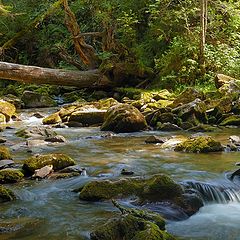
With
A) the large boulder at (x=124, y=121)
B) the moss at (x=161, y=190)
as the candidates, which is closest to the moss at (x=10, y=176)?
the moss at (x=161, y=190)

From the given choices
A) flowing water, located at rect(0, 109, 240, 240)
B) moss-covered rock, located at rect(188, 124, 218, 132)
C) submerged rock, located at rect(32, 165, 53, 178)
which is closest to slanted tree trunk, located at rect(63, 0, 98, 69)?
moss-covered rock, located at rect(188, 124, 218, 132)

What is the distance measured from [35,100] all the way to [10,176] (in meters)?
11.1

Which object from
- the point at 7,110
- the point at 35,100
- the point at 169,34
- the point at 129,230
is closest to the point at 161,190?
the point at 129,230

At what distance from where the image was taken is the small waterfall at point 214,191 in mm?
5906

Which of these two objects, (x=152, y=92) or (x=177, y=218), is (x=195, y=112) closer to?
(x=152, y=92)

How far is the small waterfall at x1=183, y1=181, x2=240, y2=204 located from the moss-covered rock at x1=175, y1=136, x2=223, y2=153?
2147 millimetres

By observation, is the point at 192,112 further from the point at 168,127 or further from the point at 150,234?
the point at 150,234

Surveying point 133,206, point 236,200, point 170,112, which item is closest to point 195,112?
point 170,112

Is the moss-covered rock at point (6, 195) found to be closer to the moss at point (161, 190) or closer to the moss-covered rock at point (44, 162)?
the moss-covered rock at point (44, 162)

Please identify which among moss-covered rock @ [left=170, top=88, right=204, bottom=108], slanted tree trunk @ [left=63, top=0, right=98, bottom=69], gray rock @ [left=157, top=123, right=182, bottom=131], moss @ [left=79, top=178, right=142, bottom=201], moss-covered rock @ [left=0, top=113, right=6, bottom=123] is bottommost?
moss-covered rock @ [left=0, top=113, right=6, bottom=123]

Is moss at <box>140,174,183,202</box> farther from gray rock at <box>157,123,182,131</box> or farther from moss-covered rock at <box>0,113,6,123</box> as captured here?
Answer: moss-covered rock at <box>0,113,6,123</box>

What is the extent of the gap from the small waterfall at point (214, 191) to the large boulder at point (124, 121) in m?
5.23

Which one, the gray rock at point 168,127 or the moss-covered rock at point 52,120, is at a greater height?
the gray rock at point 168,127

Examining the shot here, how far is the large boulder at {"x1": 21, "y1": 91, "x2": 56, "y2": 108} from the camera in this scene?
56.0ft
